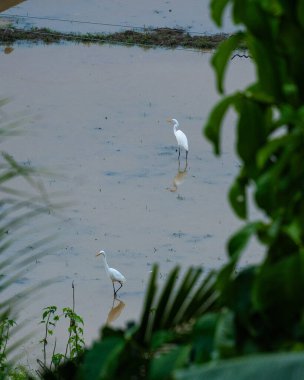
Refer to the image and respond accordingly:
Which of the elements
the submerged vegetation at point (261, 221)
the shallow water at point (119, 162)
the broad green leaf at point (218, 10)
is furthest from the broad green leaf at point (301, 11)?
the shallow water at point (119, 162)

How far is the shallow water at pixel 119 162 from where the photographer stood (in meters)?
5.61

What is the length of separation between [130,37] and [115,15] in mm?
576

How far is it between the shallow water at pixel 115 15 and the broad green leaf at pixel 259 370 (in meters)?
8.95

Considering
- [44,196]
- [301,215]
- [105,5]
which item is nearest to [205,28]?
[105,5]

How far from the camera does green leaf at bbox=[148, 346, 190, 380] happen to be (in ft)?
2.99

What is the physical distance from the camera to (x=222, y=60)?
101 centimetres

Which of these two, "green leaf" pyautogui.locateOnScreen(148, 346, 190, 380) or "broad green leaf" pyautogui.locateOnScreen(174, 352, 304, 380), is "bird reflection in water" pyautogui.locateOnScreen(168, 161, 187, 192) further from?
"broad green leaf" pyautogui.locateOnScreen(174, 352, 304, 380)

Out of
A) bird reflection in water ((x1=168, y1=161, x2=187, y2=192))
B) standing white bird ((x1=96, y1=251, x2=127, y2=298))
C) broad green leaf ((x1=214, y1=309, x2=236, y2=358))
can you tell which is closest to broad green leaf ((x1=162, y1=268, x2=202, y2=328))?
broad green leaf ((x1=214, y1=309, x2=236, y2=358))

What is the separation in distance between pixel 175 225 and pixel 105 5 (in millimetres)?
4729

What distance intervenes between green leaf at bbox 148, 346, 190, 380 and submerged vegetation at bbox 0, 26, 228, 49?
845 cm

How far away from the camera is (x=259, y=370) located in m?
0.74

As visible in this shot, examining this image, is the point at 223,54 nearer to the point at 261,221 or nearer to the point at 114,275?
the point at 261,221

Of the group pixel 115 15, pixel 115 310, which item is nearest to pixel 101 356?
pixel 115 310

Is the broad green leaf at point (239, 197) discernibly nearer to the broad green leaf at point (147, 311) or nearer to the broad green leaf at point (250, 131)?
the broad green leaf at point (250, 131)
